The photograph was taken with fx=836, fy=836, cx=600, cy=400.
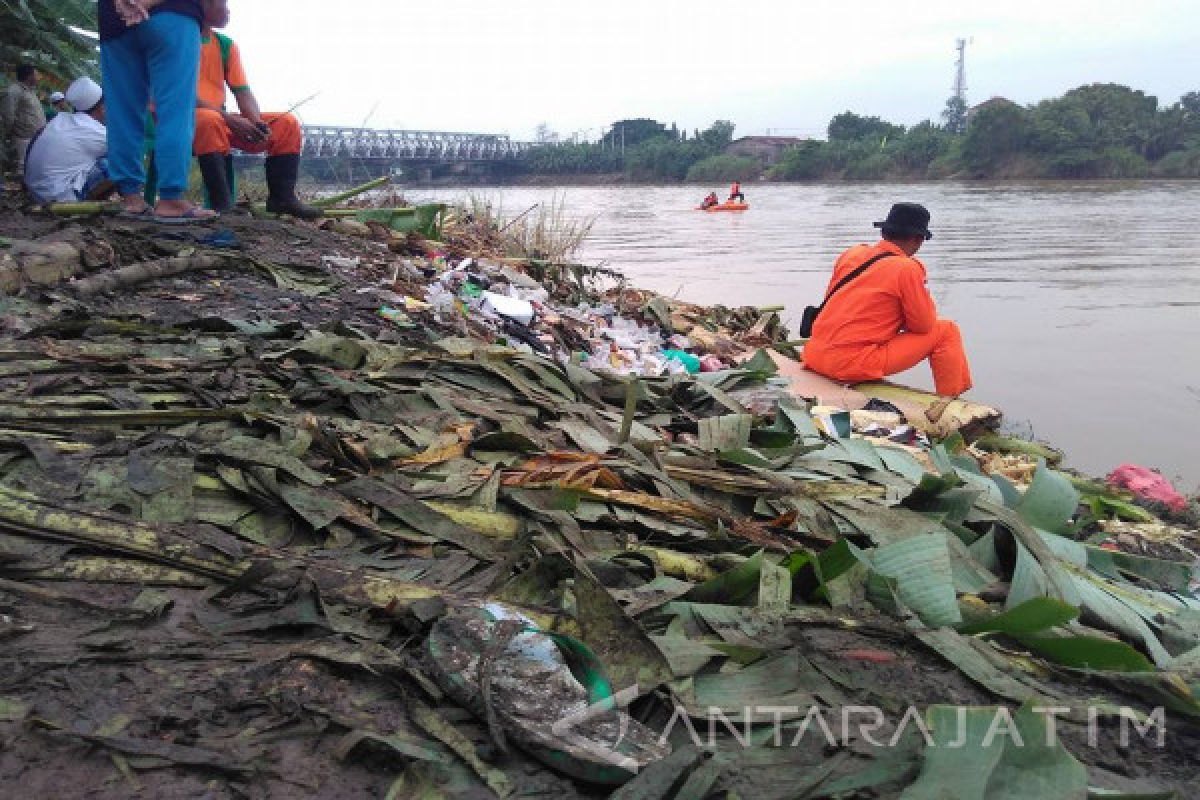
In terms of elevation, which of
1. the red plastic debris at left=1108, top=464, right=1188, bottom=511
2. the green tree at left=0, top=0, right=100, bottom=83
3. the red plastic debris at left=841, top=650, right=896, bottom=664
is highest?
the green tree at left=0, top=0, right=100, bottom=83

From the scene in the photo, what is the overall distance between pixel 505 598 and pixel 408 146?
26.8 m

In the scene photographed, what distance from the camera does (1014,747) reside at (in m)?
1.12

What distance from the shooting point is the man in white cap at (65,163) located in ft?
16.5

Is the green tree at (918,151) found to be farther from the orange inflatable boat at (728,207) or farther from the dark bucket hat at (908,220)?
the dark bucket hat at (908,220)

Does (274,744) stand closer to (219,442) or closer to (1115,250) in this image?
(219,442)

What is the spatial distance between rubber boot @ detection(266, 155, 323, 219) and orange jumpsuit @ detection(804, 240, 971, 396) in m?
3.35

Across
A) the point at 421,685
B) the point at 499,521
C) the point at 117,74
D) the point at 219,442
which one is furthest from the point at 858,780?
the point at 117,74

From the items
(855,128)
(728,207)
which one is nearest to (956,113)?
(855,128)

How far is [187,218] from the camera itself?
4.18 metres

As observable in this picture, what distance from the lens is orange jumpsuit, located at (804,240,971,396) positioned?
4.31 m

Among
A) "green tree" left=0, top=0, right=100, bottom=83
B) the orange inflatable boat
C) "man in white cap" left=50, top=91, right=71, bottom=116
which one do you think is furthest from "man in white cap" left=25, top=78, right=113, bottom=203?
the orange inflatable boat

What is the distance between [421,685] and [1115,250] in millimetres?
12775

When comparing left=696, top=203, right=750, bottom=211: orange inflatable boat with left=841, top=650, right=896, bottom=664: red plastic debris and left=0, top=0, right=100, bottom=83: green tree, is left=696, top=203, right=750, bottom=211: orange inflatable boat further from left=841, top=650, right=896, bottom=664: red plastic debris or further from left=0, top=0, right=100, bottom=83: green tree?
left=841, top=650, right=896, bottom=664: red plastic debris

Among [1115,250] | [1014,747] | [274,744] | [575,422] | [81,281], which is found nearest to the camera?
[274,744]
